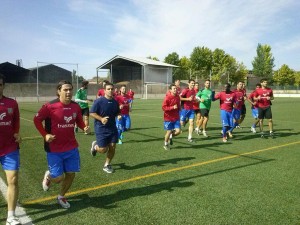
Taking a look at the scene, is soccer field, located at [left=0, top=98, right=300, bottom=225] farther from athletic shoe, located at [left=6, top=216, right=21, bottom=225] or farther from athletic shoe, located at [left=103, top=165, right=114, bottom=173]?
athletic shoe, located at [left=6, top=216, right=21, bottom=225]

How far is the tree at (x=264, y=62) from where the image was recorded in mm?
80750

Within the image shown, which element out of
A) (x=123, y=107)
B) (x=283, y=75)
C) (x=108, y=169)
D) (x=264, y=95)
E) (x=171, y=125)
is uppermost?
(x=283, y=75)

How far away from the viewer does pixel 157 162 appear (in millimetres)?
7570

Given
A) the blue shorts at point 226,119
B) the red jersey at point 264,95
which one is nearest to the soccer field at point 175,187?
the blue shorts at point 226,119

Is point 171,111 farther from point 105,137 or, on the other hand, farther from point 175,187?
point 175,187

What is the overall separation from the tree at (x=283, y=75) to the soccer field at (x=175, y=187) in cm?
8114

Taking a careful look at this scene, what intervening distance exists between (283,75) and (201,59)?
2692 centimetres

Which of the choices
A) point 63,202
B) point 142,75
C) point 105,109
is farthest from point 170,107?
point 142,75

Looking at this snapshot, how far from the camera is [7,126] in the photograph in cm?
431

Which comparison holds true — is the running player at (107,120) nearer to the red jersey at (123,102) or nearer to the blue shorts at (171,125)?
the blue shorts at (171,125)

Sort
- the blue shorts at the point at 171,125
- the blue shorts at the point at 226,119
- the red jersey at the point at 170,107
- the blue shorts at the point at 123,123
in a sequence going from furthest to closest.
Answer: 1. the blue shorts at the point at 226,119
2. the blue shorts at the point at 123,123
3. the blue shorts at the point at 171,125
4. the red jersey at the point at 170,107

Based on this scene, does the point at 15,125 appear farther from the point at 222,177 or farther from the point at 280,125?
the point at 280,125

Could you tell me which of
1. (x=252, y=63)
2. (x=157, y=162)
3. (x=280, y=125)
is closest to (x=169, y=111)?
(x=157, y=162)

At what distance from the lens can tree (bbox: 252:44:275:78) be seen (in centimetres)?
8075
